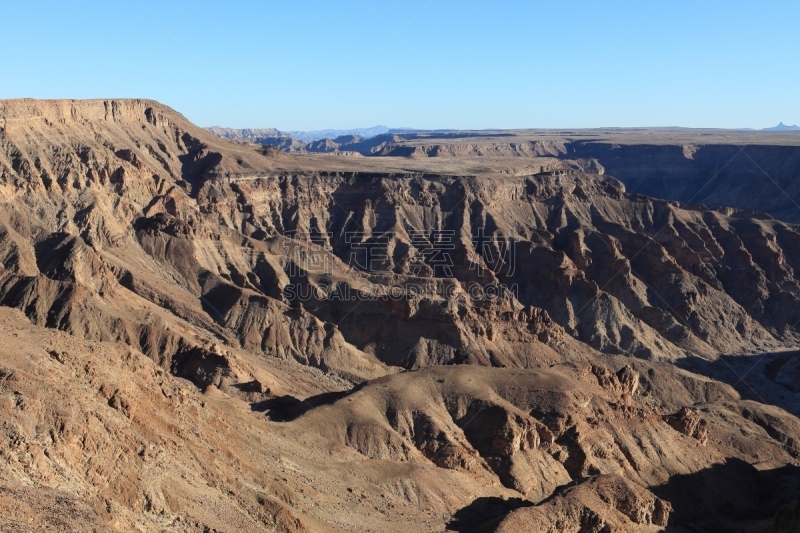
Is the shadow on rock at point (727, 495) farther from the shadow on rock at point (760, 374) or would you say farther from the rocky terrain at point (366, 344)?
the shadow on rock at point (760, 374)

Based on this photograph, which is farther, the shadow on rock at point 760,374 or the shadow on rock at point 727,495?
the shadow on rock at point 760,374

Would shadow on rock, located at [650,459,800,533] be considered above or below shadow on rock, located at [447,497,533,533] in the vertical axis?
below

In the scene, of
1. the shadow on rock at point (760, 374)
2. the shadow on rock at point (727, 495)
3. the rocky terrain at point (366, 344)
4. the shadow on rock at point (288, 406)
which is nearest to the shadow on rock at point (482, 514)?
the rocky terrain at point (366, 344)

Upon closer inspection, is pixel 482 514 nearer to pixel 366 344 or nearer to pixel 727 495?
pixel 727 495

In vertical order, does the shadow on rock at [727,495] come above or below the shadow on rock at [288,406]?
below

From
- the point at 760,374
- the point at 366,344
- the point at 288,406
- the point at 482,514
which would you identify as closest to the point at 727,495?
the point at 482,514

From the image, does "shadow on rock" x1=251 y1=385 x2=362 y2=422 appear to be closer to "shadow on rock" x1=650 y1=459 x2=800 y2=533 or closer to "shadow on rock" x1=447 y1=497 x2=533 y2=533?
"shadow on rock" x1=447 y1=497 x2=533 y2=533

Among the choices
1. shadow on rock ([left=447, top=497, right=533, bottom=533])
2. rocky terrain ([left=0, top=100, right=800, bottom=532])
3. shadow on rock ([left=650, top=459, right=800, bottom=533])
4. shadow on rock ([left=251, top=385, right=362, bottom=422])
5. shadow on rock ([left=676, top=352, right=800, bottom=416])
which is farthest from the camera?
shadow on rock ([left=676, top=352, right=800, bottom=416])

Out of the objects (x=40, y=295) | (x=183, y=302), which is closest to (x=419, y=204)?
(x=183, y=302)

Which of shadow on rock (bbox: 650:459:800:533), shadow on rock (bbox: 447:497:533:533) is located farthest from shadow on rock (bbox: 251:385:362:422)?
shadow on rock (bbox: 650:459:800:533)
